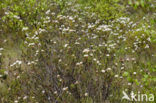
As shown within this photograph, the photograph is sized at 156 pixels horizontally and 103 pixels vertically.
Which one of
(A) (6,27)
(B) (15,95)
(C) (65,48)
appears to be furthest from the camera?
(A) (6,27)

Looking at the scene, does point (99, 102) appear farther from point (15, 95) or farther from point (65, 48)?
point (15, 95)

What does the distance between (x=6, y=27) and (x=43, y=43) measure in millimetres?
2833

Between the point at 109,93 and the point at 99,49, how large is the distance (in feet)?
4.25

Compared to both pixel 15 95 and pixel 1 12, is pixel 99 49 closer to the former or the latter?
pixel 15 95

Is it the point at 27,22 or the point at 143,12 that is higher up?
the point at 27,22

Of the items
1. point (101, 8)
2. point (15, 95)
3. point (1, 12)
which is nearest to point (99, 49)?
point (15, 95)

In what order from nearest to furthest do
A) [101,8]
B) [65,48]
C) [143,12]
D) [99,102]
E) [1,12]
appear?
1. [99,102]
2. [65,48]
3. [1,12]
4. [101,8]
5. [143,12]

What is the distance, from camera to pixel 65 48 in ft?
13.0

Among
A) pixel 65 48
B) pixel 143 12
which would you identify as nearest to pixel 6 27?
pixel 65 48

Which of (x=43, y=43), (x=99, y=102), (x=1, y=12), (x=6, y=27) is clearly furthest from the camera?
(x=1, y=12)

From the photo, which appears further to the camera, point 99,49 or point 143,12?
point 143,12

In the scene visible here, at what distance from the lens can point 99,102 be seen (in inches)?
131

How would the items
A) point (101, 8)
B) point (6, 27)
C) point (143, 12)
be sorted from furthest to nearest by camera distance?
point (143, 12)
point (101, 8)
point (6, 27)

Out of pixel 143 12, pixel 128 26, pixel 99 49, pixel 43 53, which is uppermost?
pixel 43 53
